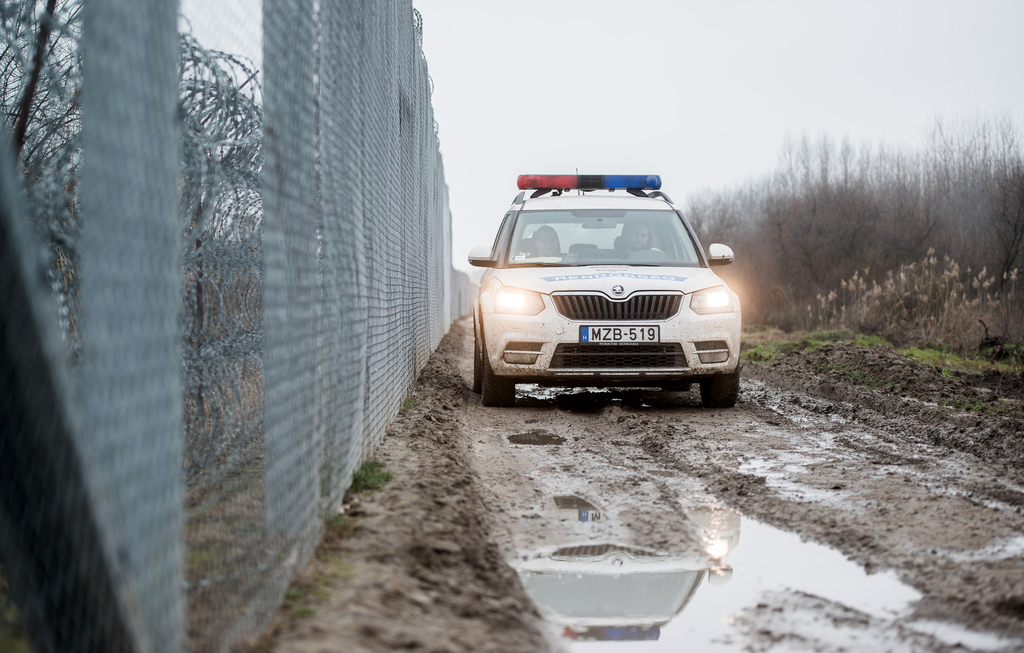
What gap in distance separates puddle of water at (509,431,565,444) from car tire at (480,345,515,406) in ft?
3.78

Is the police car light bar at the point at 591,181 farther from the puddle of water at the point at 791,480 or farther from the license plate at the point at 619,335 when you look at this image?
the puddle of water at the point at 791,480

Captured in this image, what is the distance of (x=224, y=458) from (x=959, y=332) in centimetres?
1201

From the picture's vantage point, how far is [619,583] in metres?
3.09

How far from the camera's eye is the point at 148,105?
158cm

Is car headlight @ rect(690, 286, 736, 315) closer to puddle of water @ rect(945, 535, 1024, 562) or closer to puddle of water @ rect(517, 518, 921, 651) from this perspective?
puddle of water @ rect(517, 518, 921, 651)

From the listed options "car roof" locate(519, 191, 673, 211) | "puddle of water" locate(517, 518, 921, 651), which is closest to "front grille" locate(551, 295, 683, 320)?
"car roof" locate(519, 191, 673, 211)

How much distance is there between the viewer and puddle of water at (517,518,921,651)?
2672mm

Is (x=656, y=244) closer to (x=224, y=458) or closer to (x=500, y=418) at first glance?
(x=500, y=418)

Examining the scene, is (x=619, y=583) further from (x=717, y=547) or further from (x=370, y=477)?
(x=370, y=477)

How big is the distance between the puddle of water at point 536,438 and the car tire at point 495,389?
1.15 meters

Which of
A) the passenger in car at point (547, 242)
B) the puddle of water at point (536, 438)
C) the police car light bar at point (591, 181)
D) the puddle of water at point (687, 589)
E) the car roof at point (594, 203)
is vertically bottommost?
the puddle of water at point (687, 589)

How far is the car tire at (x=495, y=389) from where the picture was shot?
7.29 m

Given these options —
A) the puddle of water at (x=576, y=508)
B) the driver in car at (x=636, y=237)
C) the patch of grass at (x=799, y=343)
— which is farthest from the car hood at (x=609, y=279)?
the patch of grass at (x=799, y=343)

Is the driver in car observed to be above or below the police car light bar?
below
